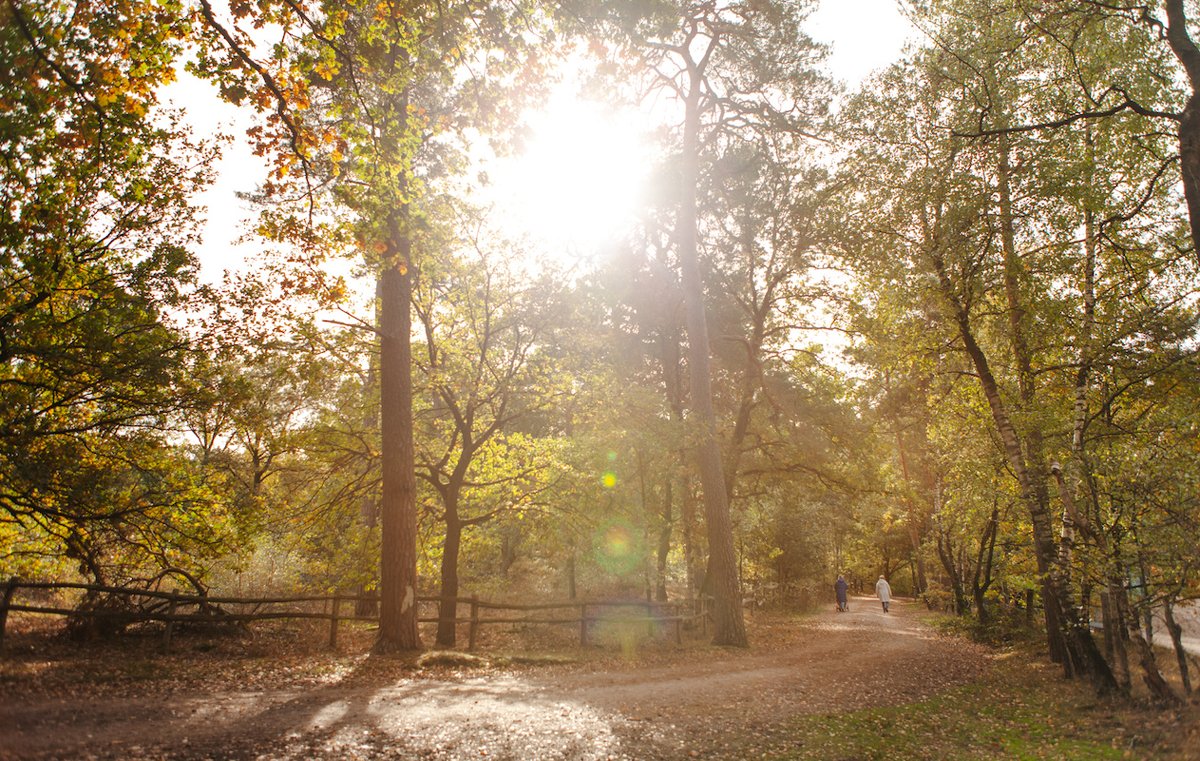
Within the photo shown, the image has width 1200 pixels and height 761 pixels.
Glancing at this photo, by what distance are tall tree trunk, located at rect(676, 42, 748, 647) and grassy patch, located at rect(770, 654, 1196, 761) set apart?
551cm

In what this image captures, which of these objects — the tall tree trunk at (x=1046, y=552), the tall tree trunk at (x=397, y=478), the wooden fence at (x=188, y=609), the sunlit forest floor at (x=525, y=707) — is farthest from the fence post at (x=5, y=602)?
the tall tree trunk at (x=1046, y=552)

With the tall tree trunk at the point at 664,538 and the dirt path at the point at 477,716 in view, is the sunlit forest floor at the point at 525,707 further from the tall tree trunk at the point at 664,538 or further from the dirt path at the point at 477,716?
the tall tree trunk at the point at 664,538

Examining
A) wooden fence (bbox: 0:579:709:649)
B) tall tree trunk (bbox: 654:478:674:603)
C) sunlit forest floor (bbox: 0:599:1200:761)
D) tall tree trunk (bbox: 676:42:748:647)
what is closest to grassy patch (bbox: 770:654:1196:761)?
sunlit forest floor (bbox: 0:599:1200:761)

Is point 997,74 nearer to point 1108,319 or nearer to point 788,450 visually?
point 1108,319

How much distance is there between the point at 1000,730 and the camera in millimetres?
8469

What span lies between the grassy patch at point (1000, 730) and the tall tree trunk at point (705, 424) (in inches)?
217

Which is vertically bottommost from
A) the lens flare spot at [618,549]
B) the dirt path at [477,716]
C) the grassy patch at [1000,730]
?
the grassy patch at [1000,730]

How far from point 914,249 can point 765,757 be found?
10.3 meters

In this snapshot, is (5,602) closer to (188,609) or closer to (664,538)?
(188,609)

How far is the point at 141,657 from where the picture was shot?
9.88m

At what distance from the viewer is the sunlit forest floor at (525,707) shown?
586 cm

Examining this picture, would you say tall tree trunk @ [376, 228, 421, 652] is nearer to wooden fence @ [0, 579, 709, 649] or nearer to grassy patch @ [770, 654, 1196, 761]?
wooden fence @ [0, 579, 709, 649]

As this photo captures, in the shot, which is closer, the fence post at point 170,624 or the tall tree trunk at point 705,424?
the fence post at point 170,624

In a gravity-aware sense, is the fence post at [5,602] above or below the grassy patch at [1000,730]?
above
